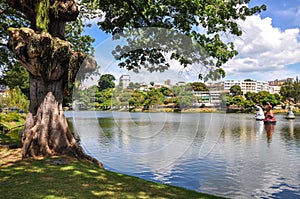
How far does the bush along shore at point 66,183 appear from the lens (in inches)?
243

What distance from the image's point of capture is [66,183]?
686 cm

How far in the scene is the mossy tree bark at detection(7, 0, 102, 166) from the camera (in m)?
9.53

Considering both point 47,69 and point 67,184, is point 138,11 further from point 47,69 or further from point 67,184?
point 67,184

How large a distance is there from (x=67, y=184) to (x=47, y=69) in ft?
15.9

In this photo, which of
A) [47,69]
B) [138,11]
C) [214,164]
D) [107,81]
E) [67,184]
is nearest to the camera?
[67,184]

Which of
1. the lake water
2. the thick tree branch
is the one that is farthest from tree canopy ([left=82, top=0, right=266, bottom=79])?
the lake water

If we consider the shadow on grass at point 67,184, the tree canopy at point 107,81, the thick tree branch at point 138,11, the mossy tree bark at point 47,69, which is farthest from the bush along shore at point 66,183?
the thick tree branch at point 138,11

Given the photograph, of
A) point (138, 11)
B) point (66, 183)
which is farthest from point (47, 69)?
point (66, 183)

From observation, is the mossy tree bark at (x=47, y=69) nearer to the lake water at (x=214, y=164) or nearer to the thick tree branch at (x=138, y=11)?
the thick tree branch at (x=138, y=11)

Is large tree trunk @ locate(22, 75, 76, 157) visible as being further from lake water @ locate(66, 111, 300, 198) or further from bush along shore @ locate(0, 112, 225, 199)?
lake water @ locate(66, 111, 300, 198)

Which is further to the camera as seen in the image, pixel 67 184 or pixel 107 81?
pixel 107 81

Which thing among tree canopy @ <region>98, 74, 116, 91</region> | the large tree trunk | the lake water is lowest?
the lake water

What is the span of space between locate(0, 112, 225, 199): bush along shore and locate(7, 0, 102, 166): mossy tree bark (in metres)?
1.15

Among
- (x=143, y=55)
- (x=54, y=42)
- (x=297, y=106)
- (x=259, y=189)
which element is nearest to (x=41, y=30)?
(x=54, y=42)
